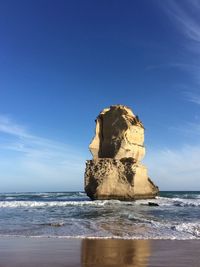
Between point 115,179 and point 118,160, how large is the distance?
1948 mm

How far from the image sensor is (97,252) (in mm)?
8734

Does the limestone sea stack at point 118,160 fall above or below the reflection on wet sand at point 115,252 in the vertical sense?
above

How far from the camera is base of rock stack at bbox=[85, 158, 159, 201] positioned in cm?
3594

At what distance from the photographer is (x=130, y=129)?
38.6 meters

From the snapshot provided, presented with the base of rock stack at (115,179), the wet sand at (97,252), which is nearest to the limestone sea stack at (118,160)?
the base of rock stack at (115,179)

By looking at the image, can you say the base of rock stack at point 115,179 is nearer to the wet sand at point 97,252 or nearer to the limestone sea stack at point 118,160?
the limestone sea stack at point 118,160

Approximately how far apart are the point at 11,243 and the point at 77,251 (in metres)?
2.20

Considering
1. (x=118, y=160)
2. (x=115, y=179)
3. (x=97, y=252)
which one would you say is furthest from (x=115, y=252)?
(x=118, y=160)

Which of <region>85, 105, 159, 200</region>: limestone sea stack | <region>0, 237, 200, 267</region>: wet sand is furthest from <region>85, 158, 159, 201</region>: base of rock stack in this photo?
<region>0, 237, 200, 267</region>: wet sand

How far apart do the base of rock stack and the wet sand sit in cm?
2516

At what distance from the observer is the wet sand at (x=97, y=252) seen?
292 inches

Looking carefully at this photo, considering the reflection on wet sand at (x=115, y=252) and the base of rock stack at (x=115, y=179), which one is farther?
the base of rock stack at (x=115, y=179)

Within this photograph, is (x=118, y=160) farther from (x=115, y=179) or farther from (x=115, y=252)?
(x=115, y=252)

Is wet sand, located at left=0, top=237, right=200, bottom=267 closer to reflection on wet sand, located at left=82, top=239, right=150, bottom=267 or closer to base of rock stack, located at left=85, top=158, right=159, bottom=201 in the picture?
reflection on wet sand, located at left=82, top=239, right=150, bottom=267
